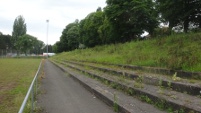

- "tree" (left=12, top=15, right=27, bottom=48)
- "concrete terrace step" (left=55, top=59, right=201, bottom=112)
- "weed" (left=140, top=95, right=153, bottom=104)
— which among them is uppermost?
"tree" (left=12, top=15, right=27, bottom=48)

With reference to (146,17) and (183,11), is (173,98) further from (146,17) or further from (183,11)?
(146,17)

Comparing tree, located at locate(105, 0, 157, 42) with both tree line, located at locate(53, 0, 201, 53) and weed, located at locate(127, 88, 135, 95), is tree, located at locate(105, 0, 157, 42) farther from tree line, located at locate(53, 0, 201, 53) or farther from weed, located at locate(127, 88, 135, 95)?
weed, located at locate(127, 88, 135, 95)

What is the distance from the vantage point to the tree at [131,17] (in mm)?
32222

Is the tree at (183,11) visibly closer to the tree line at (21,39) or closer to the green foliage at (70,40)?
the green foliage at (70,40)

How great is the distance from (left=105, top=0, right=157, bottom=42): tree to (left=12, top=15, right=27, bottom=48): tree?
251 ft

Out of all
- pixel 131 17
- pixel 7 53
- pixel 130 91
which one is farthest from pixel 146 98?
pixel 7 53

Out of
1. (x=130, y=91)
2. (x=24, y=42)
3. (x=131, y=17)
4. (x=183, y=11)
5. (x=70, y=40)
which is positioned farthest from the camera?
(x=24, y=42)

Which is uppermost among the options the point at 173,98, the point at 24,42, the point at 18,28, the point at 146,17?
the point at 18,28

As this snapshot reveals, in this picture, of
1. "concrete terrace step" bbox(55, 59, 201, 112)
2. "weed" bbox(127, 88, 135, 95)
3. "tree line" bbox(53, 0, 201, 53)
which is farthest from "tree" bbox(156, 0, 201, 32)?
"concrete terrace step" bbox(55, 59, 201, 112)

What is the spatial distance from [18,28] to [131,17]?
8026 centimetres

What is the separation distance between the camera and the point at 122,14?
32562 millimetres

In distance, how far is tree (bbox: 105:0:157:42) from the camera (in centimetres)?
3222

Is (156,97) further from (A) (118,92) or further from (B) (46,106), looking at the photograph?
(B) (46,106)

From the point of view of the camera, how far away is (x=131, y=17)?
32812mm
